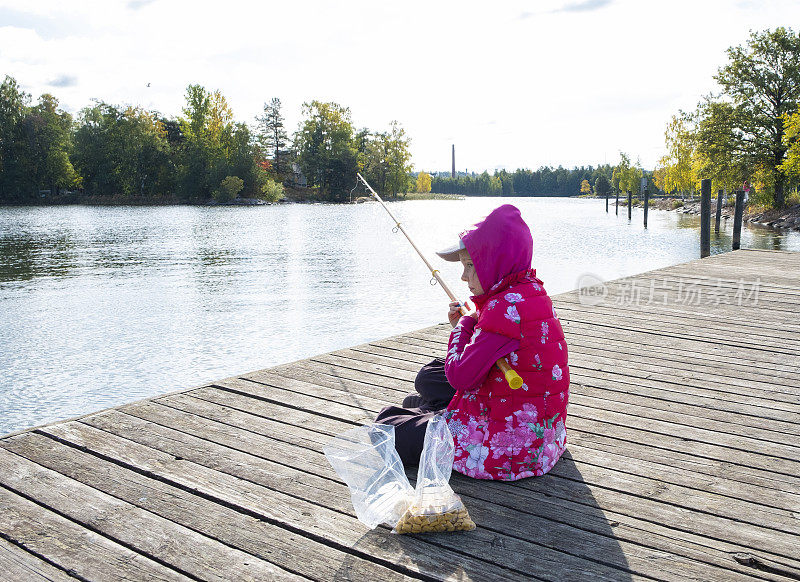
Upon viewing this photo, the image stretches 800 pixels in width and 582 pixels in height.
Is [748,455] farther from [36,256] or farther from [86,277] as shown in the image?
[36,256]

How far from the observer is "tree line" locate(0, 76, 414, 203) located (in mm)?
50719

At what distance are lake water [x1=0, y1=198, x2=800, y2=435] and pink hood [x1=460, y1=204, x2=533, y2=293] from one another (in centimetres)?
485

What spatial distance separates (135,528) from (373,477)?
788 millimetres

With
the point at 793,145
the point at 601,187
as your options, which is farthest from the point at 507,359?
the point at 601,187

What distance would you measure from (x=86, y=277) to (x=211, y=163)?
42.8 metres

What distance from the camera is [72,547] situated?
2041 millimetres

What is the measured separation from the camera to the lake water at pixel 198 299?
23.1ft

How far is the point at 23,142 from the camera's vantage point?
166ft

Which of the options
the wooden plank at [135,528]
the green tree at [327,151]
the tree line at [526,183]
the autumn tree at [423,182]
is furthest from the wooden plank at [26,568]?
the tree line at [526,183]

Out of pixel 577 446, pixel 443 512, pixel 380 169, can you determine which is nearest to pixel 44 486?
pixel 443 512

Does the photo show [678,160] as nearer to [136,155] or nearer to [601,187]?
[136,155]

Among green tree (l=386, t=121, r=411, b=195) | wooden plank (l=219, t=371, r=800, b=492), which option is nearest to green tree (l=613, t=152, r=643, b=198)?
green tree (l=386, t=121, r=411, b=195)

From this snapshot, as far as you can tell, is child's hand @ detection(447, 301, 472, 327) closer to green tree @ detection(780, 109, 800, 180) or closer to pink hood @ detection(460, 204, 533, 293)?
pink hood @ detection(460, 204, 533, 293)

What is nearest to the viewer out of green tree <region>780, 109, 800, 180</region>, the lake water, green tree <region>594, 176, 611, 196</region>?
the lake water
